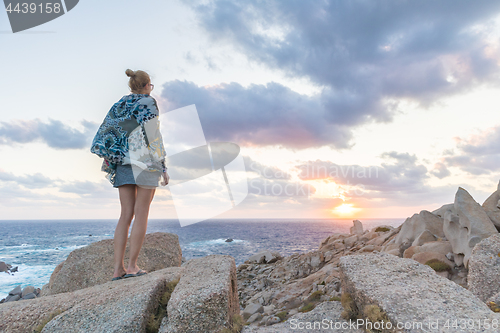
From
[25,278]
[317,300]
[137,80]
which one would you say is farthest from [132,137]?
[25,278]

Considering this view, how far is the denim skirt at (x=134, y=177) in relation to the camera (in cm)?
397

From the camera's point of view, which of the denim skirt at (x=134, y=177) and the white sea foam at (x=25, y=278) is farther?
the white sea foam at (x=25, y=278)

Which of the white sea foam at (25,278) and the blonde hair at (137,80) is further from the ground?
the blonde hair at (137,80)

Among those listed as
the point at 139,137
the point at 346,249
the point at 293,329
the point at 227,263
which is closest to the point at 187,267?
the point at 227,263

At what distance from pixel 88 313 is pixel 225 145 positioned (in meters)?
3.83

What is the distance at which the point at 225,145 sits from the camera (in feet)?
19.8

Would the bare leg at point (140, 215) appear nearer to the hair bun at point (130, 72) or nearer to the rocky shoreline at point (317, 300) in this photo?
the rocky shoreline at point (317, 300)

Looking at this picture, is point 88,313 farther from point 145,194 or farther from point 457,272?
point 457,272

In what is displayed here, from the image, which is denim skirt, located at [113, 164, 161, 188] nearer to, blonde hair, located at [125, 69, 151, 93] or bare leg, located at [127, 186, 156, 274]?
bare leg, located at [127, 186, 156, 274]

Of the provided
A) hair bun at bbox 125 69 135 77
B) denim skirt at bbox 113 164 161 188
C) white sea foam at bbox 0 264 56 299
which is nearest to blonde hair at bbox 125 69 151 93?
hair bun at bbox 125 69 135 77

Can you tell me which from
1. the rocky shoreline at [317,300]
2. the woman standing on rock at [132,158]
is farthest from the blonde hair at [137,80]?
the rocky shoreline at [317,300]

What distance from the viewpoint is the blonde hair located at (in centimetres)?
425

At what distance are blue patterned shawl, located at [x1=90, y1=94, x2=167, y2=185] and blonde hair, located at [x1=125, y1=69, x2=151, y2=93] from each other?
0.77 ft

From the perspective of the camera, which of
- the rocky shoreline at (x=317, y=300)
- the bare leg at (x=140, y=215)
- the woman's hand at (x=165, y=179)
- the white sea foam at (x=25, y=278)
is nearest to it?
the rocky shoreline at (x=317, y=300)
